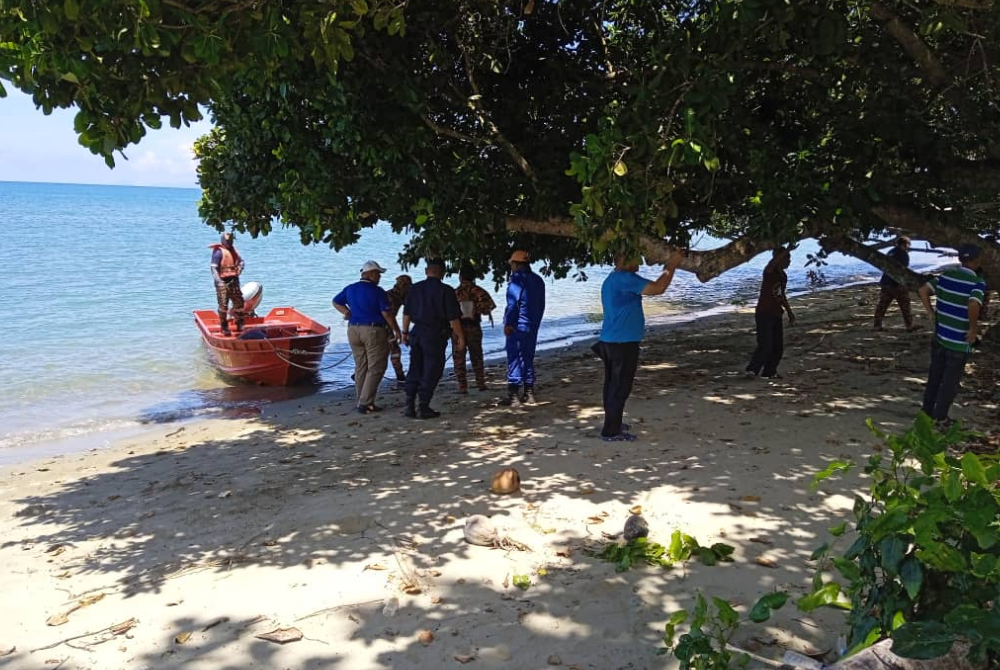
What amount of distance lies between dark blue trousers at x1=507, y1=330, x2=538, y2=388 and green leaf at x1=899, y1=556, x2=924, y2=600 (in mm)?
6892

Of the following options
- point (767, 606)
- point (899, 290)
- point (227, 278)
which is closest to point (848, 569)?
point (767, 606)

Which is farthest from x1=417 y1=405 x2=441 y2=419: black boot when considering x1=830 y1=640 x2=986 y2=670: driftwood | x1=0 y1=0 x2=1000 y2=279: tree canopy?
x1=830 y1=640 x2=986 y2=670: driftwood

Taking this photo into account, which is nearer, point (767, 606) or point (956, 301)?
point (767, 606)

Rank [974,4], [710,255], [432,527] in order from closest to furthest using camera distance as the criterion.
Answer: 1. [432,527]
2. [974,4]
3. [710,255]

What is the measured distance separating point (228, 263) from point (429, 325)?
6551mm

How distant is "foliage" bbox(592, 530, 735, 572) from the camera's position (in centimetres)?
461

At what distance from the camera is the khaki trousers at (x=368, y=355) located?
31.4 feet

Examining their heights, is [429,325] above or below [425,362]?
above

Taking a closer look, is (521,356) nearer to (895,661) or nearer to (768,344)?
(768,344)

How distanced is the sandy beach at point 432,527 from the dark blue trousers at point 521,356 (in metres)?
0.42

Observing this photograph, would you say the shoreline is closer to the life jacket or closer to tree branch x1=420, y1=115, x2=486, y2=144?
the life jacket

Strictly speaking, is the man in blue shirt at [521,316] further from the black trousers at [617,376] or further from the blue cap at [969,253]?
the blue cap at [969,253]

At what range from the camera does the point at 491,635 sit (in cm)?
397

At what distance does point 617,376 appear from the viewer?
23.7 ft
